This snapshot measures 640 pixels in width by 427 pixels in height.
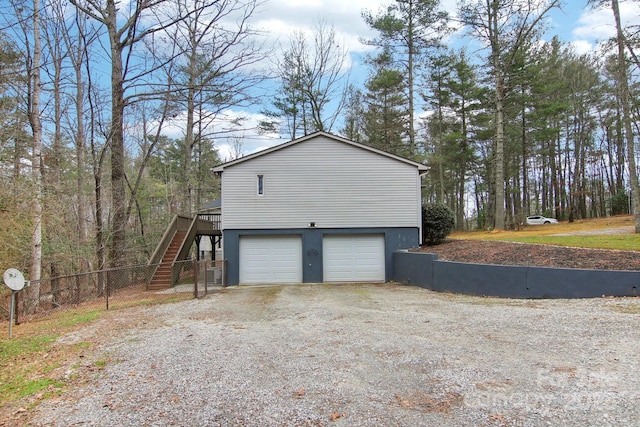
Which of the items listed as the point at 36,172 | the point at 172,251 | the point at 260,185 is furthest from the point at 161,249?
the point at 36,172

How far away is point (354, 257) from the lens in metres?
14.1

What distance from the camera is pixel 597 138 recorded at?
29.9 m

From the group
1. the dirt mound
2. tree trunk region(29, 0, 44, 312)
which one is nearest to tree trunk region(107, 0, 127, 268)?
tree trunk region(29, 0, 44, 312)

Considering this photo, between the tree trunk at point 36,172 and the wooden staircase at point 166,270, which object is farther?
the wooden staircase at point 166,270

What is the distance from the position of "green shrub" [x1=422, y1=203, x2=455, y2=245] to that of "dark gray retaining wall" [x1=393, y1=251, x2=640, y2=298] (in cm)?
291

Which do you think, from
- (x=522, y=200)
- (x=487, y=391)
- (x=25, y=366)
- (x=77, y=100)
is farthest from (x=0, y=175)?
(x=522, y=200)

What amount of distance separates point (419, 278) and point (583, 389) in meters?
8.48

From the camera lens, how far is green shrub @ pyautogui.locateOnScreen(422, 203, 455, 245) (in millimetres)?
14106

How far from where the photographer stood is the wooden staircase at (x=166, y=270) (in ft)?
44.0

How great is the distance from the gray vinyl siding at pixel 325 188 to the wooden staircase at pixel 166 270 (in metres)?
3.24

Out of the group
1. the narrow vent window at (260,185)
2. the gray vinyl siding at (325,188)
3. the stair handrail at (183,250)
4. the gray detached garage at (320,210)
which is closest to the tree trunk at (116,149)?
the stair handrail at (183,250)

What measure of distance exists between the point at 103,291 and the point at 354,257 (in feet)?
29.8

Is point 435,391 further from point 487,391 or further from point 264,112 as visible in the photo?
point 264,112

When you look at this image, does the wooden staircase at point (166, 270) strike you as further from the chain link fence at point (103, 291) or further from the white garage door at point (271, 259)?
the white garage door at point (271, 259)
